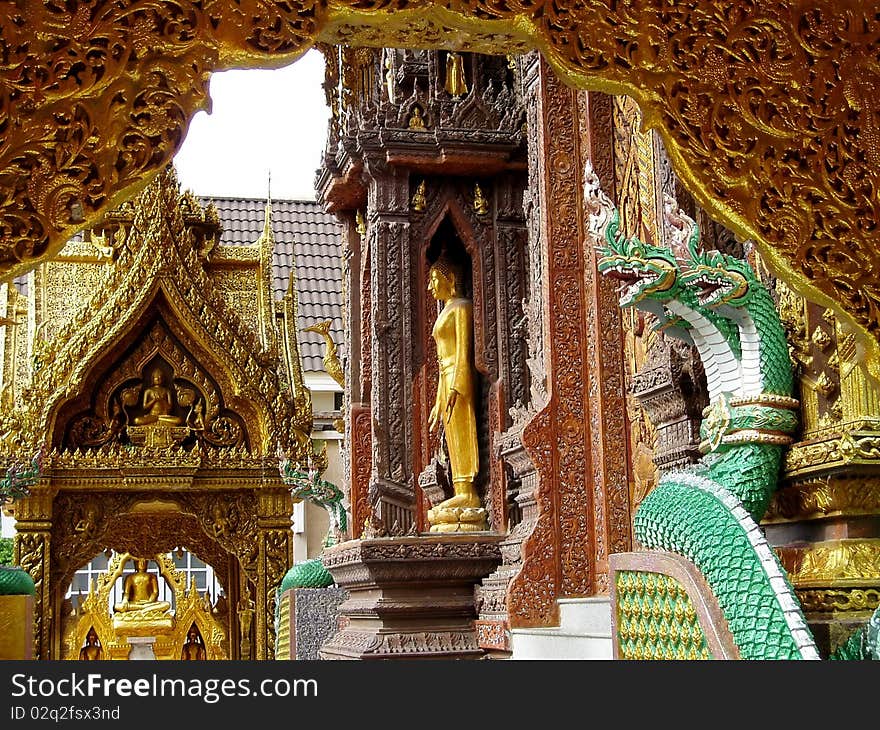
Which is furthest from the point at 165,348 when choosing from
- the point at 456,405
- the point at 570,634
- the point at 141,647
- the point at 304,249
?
the point at 570,634

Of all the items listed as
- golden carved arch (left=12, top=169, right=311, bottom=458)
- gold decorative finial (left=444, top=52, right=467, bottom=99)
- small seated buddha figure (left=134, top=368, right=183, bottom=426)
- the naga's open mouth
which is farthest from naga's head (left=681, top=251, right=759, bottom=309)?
small seated buddha figure (left=134, top=368, right=183, bottom=426)

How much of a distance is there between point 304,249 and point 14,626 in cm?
1131

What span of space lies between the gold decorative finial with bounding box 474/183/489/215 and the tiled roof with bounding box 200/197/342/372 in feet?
25.5

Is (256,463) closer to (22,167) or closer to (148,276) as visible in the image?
(148,276)

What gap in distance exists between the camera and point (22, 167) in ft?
11.2

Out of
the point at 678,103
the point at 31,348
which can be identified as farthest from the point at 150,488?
the point at 678,103

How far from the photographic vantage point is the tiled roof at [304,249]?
16219 mm

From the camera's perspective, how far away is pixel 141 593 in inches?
492

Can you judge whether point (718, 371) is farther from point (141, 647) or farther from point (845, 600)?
point (141, 647)

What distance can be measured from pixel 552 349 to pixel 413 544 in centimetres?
166

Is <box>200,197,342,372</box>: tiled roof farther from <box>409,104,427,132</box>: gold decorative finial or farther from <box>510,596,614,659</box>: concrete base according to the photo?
<box>510,596,614,659</box>: concrete base

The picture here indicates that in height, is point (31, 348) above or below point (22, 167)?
above

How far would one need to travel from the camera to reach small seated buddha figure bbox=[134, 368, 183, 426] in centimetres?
1136

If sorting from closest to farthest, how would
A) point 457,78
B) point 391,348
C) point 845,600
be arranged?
1. point 845,600
2. point 391,348
3. point 457,78
